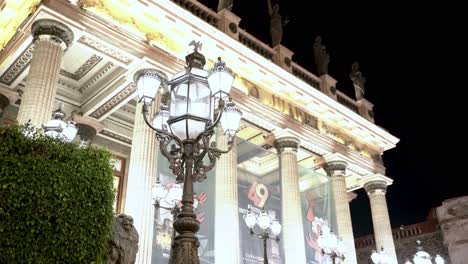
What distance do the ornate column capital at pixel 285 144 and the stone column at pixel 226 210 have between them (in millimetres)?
2282

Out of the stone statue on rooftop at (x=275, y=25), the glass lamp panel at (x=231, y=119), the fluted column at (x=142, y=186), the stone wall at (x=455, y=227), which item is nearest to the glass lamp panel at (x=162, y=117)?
the glass lamp panel at (x=231, y=119)

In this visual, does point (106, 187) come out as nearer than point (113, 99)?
Yes

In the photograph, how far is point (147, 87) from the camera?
6586mm

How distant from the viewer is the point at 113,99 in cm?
1412

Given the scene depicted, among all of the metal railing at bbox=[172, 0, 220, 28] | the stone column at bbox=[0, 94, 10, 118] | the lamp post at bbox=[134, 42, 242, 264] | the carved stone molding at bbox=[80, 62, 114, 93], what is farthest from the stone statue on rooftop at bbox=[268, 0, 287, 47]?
the lamp post at bbox=[134, 42, 242, 264]

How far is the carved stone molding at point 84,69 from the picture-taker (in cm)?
1394

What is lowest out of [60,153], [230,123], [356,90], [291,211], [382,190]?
[60,153]

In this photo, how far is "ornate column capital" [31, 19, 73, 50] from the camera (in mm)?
10953

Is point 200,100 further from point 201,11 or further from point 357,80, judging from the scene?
point 357,80

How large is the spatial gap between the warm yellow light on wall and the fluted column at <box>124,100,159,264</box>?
12.2 ft

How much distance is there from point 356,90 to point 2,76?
13859 mm

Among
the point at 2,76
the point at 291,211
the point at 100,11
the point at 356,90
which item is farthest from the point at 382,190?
the point at 2,76

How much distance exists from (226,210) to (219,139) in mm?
2044

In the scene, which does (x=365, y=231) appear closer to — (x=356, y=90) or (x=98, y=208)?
(x=356, y=90)
